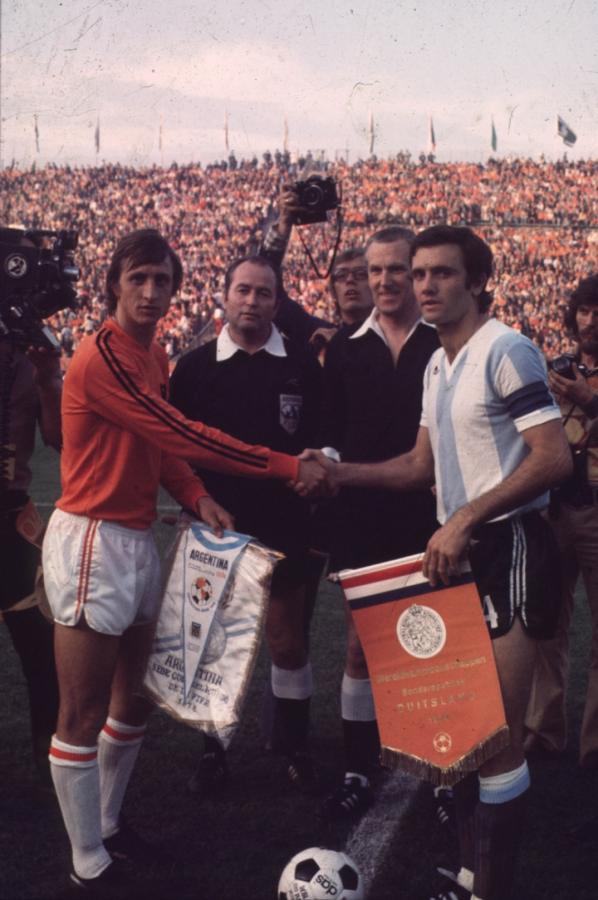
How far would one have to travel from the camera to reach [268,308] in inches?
164

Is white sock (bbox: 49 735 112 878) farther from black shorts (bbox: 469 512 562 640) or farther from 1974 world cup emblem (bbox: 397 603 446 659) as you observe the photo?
black shorts (bbox: 469 512 562 640)

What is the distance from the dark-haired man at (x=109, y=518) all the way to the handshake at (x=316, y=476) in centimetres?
14

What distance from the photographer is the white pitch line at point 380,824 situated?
362cm

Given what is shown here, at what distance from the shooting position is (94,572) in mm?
3244

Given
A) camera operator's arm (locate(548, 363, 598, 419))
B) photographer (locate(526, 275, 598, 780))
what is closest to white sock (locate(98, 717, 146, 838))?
photographer (locate(526, 275, 598, 780))

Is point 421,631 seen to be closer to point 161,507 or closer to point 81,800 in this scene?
point 81,800

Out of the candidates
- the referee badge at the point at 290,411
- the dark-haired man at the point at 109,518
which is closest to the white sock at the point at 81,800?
the dark-haired man at the point at 109,518

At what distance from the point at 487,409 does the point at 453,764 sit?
1.05m

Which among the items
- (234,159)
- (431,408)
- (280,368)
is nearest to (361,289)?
(280,368)

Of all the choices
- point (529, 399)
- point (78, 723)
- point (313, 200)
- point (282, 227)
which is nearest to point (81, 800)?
point (78, 723)

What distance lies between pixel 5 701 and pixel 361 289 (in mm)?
2848

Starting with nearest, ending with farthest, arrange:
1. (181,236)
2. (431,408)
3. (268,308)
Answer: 1. (431,408)
2. (268,308)
3. (181,236)

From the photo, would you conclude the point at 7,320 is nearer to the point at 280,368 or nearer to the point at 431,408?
the point at 280,368

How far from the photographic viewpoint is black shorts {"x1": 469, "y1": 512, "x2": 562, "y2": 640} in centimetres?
291
